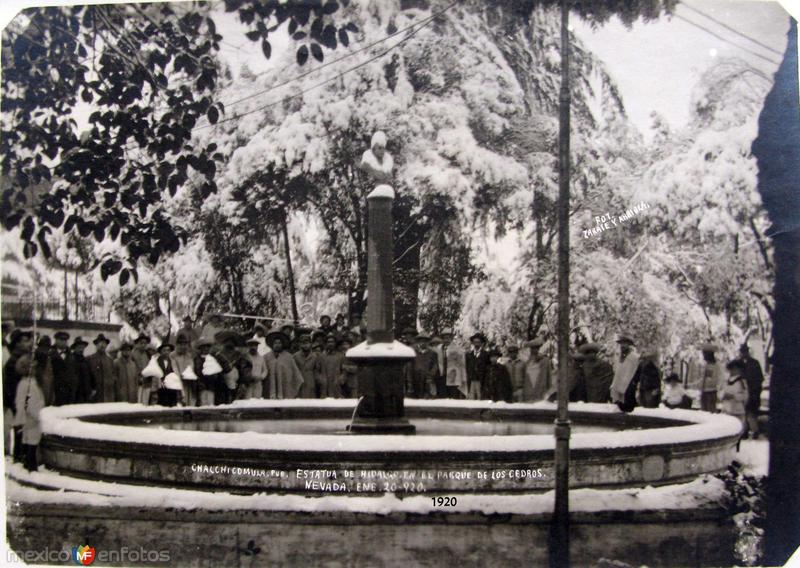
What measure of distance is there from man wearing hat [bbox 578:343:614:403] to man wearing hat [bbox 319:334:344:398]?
2.54 metres

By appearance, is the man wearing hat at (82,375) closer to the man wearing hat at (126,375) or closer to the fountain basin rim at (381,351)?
the man wearing hat at (126,375)

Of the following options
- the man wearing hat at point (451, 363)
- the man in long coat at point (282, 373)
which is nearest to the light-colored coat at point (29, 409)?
the man in long coat at point (282, 373)

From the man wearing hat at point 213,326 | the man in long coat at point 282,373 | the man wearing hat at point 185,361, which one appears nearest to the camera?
the man wearing hat at point 185,361

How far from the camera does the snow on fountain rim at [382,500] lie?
6234 millimetres

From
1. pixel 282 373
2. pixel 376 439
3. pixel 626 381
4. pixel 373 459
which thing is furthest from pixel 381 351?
pixel 626 381

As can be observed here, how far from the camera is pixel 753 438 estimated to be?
7.71m

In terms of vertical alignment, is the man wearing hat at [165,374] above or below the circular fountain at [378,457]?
above

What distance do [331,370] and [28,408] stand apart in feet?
10.1

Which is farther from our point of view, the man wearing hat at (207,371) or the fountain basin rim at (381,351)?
the man wearing hat at (207,371)

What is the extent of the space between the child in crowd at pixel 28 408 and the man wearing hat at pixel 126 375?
83 centimetres

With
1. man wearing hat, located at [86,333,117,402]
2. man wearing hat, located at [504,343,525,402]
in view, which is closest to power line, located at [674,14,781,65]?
man wearing hat, located at [504,343,525,402]

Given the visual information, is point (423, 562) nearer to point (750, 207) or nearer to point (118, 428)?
point (118, 428)

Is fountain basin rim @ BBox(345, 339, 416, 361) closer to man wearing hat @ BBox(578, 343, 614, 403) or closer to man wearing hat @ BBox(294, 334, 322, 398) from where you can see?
man wearing hat @ BBox(294, 334, 322, 398)

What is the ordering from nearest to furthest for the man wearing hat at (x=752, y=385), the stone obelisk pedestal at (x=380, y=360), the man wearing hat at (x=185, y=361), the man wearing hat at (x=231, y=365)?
the stone obelisk pedestal at (x=380, y=360) → the man wearing hat at (x=752, y=385) → the man wearing hat at (x=185, y=361) → the man wearing hat at (x=231, y=365)
